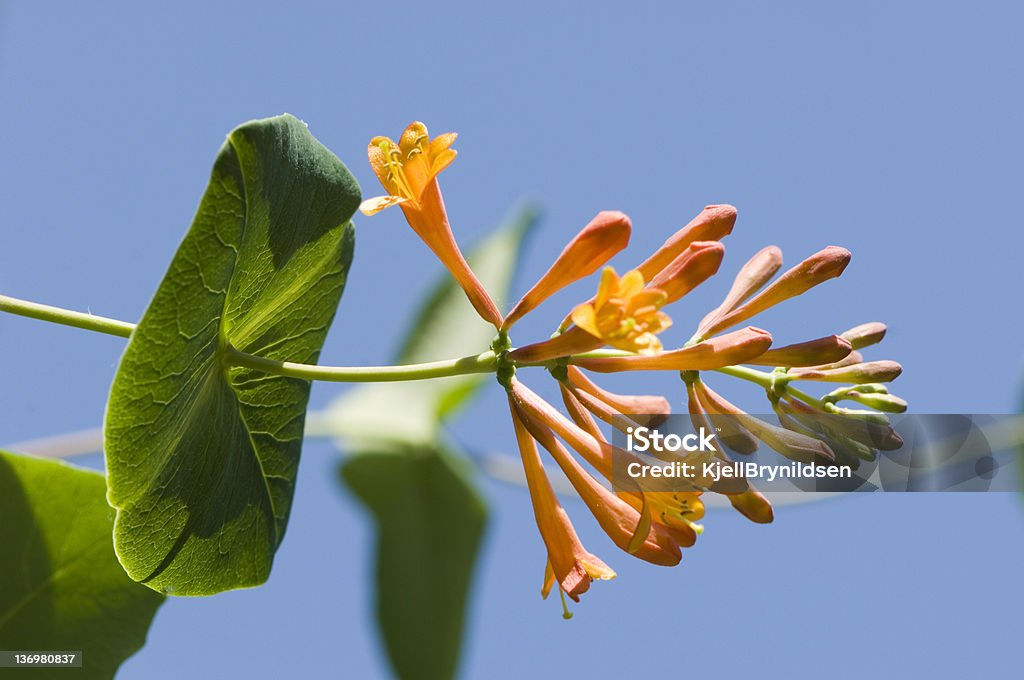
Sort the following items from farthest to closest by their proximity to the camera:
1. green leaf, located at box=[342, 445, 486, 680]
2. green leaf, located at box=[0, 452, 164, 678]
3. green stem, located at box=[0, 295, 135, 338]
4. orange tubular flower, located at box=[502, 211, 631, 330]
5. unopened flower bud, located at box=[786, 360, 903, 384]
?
1. green leaf, located at box=[342, 445, 486, 680]
2. green leaf, located at box=[0, 452, 164, 678]
3. unopened flower bud, located at box=[786, 360, 903, 384]
4. orange tubular flower, located at box=[502, 211, 631, 330]
5. green stem, located at box=[0, 295, 135, 338]

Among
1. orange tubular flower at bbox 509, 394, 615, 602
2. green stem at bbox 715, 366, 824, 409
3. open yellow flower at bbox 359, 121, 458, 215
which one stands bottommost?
orange tubular flower at bbox 509, 394, 615, 602

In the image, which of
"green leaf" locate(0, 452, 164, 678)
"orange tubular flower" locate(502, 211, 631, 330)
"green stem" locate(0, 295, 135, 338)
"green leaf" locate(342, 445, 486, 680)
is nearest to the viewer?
"green stem" locate(0, 295, 135, 338)

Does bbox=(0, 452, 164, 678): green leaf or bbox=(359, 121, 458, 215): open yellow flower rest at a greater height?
bbox=(359, 121, 458, 215): open yellow flower

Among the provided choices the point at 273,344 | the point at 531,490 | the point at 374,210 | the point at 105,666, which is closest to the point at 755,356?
the point at 531,490

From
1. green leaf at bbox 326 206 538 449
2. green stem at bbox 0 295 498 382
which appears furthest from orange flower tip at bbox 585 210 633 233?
green leaf at bbox 326 206 538 449

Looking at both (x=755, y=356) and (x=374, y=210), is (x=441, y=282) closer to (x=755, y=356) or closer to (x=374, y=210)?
(x=374, y=210)

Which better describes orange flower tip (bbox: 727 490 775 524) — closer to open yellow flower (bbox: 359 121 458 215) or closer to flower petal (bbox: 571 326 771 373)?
flower petal (bbox: 571 326 771 373)
